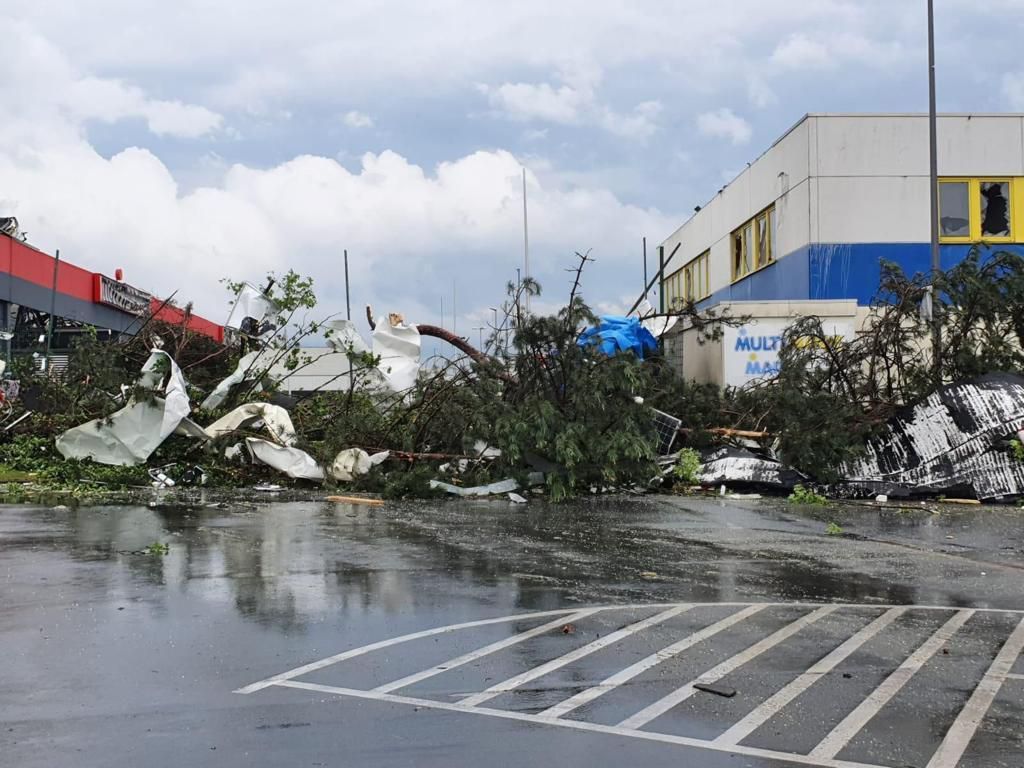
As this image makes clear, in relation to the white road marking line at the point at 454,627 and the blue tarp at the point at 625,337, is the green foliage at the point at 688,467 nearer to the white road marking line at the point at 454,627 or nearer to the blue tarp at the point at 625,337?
the blue tarp at the point at 625,337

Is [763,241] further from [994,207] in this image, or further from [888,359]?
[888,359]

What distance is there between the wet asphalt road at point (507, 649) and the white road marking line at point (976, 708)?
0.02 metres

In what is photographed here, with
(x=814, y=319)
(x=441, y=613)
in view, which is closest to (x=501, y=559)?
(x=441, y=613)

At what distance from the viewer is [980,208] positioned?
92.5ft

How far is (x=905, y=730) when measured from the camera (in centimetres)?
493

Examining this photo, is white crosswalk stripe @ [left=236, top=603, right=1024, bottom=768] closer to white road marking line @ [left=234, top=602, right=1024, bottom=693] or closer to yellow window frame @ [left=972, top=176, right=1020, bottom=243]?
white road marking line @ [left=234, top=602, right=1024, bottom=693]

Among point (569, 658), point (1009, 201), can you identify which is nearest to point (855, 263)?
point (1009, 201)

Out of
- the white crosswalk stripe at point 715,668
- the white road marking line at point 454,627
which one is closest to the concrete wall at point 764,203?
the white road marking line at point 454,627

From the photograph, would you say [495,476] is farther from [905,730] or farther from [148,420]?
[905,730]

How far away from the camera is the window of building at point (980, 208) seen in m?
Answer: 28.2

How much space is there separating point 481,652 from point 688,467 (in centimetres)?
1089

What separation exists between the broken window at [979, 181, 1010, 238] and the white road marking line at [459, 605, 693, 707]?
2424 centimetres

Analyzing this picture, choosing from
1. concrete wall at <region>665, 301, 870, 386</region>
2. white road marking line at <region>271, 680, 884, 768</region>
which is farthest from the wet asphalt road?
concrete wall at <region>665, 301, 870, 386</region>

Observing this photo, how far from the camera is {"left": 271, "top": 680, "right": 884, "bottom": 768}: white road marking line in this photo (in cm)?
451
